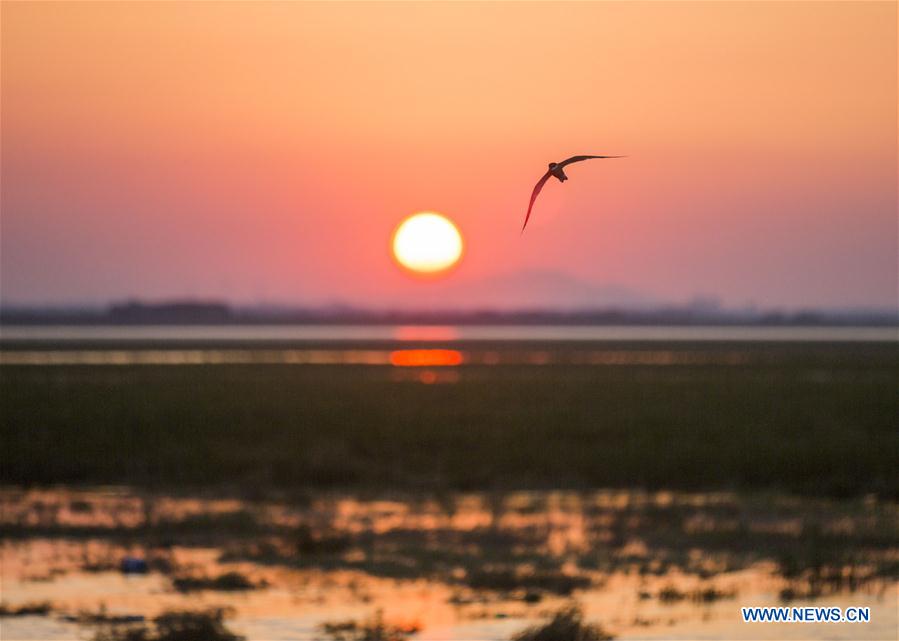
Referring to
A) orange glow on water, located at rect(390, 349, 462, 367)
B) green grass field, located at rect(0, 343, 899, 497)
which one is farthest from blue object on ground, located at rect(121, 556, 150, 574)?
orange glow on water, located at rect(390, 349, 462, 367)

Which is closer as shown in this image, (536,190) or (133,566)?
(536,190)

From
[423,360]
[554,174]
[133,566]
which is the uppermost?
[423,360]

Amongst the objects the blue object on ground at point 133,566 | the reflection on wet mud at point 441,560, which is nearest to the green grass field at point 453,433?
the reflection on wet mud at point 441,560

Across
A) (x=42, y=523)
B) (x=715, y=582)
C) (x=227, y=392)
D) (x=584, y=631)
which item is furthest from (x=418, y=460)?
(x=227, y=392)

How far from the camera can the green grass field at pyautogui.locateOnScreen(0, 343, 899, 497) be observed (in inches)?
1115

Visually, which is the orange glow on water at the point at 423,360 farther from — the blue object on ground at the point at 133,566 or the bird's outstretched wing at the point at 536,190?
the bird's outstretched wing at the point at 536,190

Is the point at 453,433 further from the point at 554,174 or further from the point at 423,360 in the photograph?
the point at 423,360

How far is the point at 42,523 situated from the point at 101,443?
1152cm

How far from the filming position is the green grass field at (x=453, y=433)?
28328mm

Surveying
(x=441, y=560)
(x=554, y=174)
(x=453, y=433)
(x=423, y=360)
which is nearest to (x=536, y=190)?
(x=554, y=174)

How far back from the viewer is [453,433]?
35.7 meters

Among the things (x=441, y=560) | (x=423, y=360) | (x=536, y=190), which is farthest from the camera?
(x=423, y=360)

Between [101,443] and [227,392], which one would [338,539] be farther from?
[227,392]

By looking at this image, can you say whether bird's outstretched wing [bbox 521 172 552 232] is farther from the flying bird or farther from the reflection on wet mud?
the reflection on wet mud
